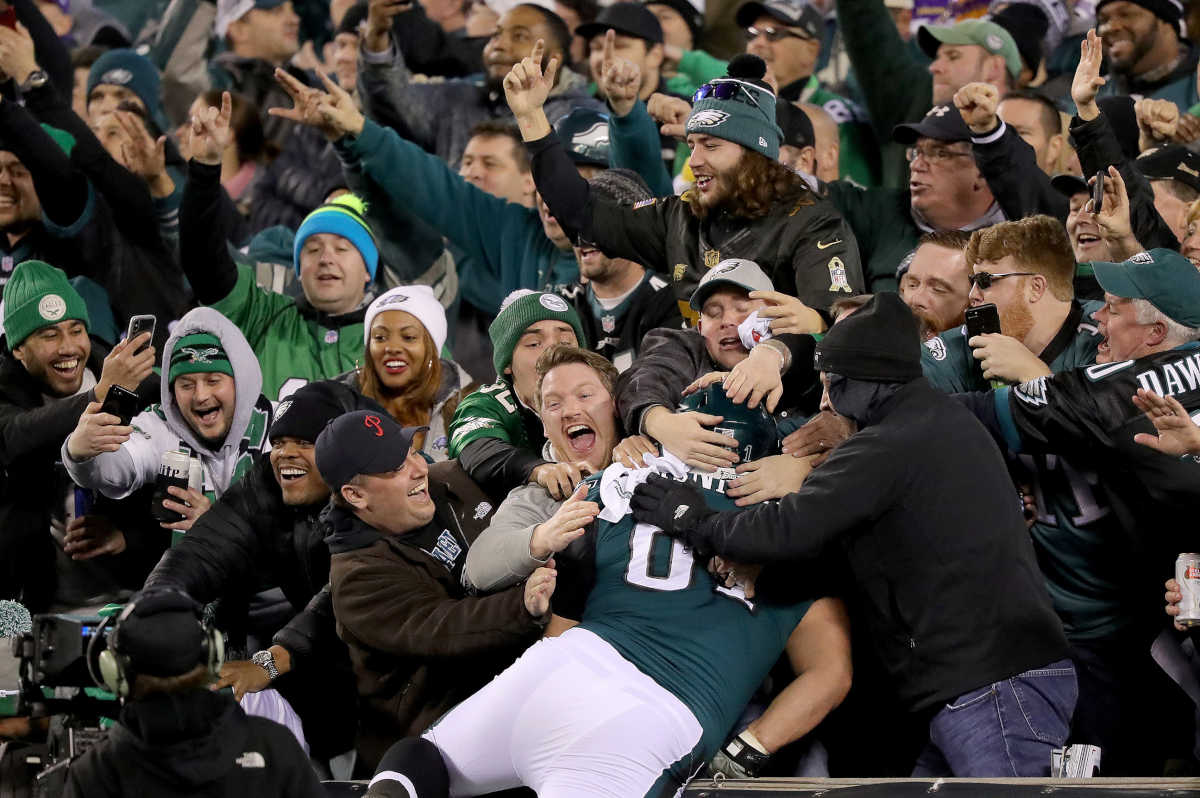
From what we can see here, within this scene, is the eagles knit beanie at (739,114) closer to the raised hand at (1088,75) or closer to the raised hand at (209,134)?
the raised hand at (1088,75)

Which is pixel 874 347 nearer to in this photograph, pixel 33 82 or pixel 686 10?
pixel 33 82

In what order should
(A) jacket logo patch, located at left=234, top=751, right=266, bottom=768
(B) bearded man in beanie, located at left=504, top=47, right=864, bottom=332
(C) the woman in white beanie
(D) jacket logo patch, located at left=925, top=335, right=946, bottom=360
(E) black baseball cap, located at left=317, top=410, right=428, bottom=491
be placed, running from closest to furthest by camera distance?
1. (A) jacket logo patch, located at left=234, top=751, right=266, bottom=768
2. (E) black baseball cap, located at left=317, top=410, right=428, bottom=491
3. (D) jacket logo patch, located at left=925, top=335, right=946, bottom=360
4. (B) bearded man in beanie, located at left=504, top=47, right=864, bottom=332
5. (C) the woman in white beanie

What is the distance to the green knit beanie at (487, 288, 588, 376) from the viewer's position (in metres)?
6.30

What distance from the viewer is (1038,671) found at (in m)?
4.61

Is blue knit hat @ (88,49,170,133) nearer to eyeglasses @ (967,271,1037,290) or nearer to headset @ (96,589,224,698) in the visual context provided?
eyeglasses @ (967,271,1037,290)

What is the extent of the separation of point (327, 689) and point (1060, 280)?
112 inches

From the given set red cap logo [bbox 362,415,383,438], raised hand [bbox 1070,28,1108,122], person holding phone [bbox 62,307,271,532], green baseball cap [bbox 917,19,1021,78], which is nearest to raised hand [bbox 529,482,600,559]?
red cap logo [bbox 362,415,383,438]

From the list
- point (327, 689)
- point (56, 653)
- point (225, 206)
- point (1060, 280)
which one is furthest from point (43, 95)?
point (1060, 280)

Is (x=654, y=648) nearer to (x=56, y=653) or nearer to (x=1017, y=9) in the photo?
(x=56, y=653)

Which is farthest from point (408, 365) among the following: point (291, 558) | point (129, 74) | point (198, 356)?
point (129, 74)

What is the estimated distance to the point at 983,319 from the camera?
17.3 feet

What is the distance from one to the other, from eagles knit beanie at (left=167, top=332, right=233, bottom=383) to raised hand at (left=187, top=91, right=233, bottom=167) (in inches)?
43.7

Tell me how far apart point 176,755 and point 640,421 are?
204 cm

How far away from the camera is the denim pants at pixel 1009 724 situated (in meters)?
4.56
